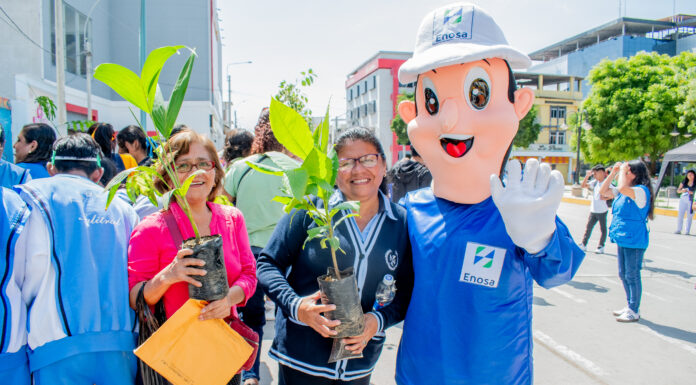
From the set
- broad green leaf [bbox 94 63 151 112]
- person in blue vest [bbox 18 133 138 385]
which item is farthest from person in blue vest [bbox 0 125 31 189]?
broad green leaf [bbox 94 63 151 112]

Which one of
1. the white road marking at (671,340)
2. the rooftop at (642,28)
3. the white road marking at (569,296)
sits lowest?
the white road marking at (671,340)

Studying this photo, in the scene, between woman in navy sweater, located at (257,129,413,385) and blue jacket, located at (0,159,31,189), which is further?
blue jacket, located at (0,159,31,189)

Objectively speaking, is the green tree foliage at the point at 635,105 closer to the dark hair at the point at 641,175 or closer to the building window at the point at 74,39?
the dark hair at the point at 641,175

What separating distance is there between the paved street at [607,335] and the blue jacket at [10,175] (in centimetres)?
222

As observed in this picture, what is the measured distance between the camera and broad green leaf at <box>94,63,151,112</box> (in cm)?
143

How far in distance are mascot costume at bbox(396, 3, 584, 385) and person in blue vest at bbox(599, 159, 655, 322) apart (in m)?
3.50

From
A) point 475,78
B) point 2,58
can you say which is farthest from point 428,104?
point 2,58

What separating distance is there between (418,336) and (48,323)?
1474 mm

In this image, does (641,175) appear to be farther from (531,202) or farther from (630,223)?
(531,202)

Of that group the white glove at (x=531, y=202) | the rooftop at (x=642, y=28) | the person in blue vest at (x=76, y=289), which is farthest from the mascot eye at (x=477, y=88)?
the rooftop at (x=642, y=28)

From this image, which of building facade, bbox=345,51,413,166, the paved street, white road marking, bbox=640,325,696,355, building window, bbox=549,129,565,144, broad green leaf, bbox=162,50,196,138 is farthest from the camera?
building facade, bbox=345,51,413,166

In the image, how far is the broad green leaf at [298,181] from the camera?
1469mm

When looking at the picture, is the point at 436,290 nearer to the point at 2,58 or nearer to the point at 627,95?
the point at 2,58

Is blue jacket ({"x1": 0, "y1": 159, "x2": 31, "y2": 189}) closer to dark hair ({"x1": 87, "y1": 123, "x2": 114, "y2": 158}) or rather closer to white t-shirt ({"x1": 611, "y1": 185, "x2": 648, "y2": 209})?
dark hair ({"x1": 87, "y1": 123, "x2": 114, "y2": 158})
